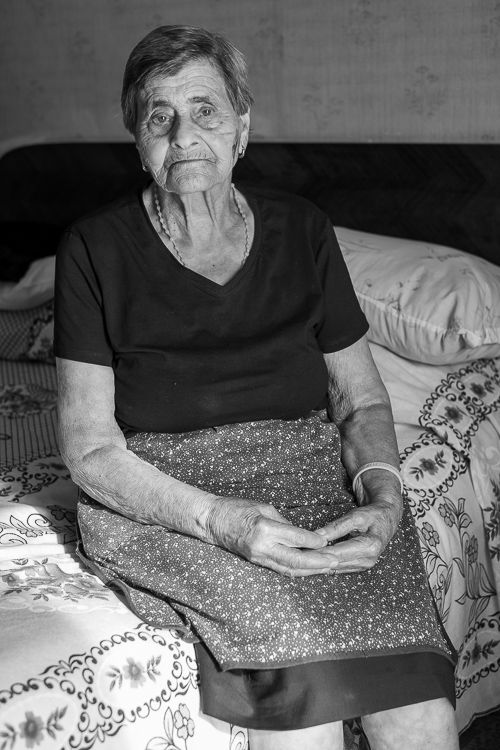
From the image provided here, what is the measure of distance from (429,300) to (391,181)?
1.87 ft

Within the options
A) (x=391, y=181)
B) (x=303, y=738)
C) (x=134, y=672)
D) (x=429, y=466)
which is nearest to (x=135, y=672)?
(x=134, y=672)

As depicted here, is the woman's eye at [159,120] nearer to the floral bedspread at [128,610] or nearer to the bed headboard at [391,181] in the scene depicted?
the floral bedspread at [128,610]

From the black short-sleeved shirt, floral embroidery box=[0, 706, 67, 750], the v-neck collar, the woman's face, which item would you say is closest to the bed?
floral embroidery box=[0, 706, 67, 750]

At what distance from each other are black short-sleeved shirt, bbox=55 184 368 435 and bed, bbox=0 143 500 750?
301mm

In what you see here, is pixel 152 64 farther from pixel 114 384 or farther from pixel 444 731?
pixel 444 731

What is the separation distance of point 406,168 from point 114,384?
3.97 feet

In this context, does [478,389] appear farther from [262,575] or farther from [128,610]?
[128,610]

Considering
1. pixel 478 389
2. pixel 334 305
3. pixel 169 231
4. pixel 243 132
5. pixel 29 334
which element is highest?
pixel 243 132

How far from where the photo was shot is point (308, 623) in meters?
1.22

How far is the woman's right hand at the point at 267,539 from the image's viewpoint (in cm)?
127

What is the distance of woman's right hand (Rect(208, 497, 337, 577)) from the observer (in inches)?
50.1

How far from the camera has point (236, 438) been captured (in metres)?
1.48

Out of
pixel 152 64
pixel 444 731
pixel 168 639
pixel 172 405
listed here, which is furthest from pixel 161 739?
pixel 152 64

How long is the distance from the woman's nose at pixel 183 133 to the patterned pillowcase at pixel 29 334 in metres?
1.06
